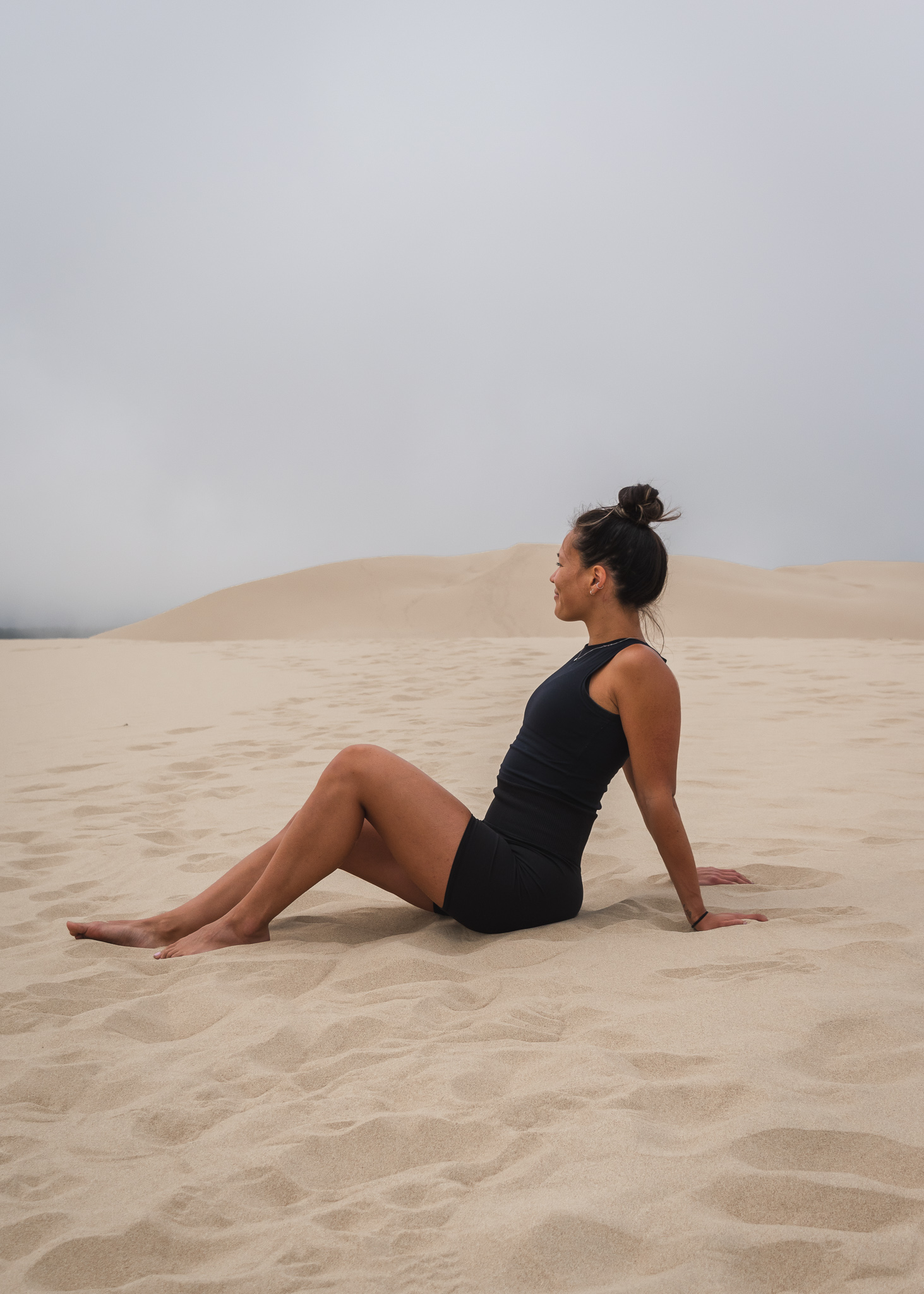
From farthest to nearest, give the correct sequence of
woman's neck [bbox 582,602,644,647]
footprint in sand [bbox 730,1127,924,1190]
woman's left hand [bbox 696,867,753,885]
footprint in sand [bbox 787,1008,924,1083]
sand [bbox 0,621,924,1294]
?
1. woman's left hand [bbox 696,867,753,885]
2. woman's neck [bbox 582,602,644,647]
3. footprint in sand [bbox 787,1008,924,1083]
4. footprint in sand [bbox 730,1127,924,1190]
5. sand [bbox 0,621,924,1294]

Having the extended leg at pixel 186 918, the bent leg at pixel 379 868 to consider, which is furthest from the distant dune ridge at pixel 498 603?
the extended leg at pixel 186 918

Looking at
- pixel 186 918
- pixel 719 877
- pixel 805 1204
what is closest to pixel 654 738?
pixel 719 877

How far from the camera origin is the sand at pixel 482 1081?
143 centimetres

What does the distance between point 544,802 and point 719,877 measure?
0.88 meters

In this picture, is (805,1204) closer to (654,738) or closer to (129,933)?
(654,738)

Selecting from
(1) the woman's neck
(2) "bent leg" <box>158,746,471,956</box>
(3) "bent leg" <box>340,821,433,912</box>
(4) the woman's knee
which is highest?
(1) the woman's neck

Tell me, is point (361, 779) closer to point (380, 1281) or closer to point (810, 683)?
point (380, 1281)

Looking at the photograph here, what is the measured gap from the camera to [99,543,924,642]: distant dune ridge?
89.9 feet

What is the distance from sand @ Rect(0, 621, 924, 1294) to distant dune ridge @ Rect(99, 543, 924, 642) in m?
21.5

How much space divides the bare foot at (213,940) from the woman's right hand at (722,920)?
137 centimetres

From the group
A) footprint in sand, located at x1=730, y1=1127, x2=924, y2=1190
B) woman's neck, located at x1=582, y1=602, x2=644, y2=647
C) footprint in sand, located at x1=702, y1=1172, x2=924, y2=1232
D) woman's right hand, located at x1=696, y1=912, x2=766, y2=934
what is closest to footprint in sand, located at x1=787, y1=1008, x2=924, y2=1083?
footprint in sand, located at x1=730, y1=1127, x2=924, y2=1190

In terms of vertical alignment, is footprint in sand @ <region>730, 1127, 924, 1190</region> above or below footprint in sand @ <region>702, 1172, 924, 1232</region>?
above

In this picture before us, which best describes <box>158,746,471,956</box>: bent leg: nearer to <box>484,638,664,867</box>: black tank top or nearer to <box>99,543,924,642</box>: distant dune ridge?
<box>484,638,664,867</box>: black tank top

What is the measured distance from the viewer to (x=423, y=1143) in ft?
5.69
